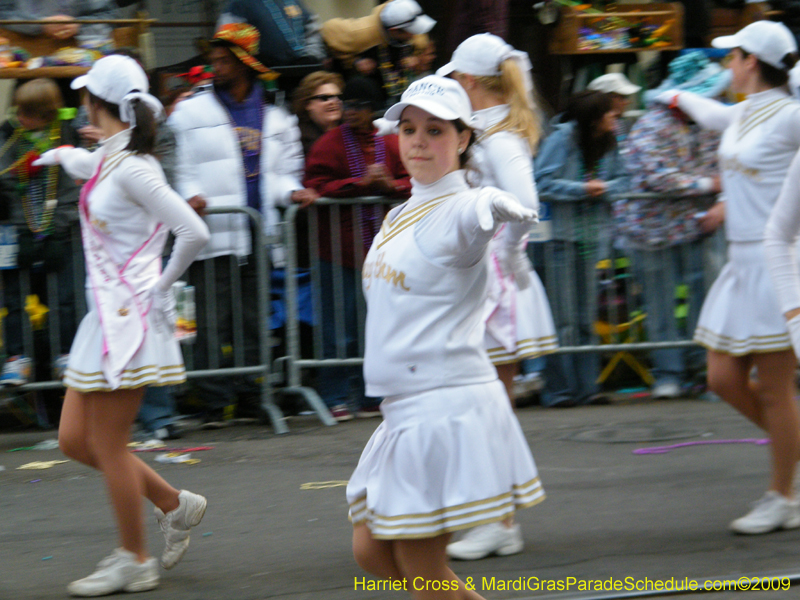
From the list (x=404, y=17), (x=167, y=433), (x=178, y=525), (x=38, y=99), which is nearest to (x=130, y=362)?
(x=178, y=525)

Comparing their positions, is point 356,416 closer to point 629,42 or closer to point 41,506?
point 41,506

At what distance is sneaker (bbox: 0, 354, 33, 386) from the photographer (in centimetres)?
689

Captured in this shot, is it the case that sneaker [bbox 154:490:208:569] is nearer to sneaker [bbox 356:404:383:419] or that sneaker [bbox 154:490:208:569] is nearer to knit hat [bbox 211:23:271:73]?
sneaker [bbox 356:404:383:419]

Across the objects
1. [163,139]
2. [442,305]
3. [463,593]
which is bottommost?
[463,593]

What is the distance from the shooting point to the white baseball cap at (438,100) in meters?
3.14

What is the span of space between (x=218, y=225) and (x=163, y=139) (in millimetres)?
662

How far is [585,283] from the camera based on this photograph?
7793mm

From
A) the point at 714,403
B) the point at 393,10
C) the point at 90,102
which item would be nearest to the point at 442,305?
the point at 90,102

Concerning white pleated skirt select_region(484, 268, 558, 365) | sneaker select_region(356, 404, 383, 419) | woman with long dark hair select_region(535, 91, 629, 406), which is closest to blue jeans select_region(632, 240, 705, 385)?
woman with long dark hair select_region(535, 91, 629, 406)

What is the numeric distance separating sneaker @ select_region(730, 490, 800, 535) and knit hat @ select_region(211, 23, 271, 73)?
4.50 m

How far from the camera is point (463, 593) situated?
10.2 feet

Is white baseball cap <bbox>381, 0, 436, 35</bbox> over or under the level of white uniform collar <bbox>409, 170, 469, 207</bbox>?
over

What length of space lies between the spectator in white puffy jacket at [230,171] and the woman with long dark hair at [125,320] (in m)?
2.82

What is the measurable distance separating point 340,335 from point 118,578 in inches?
137
